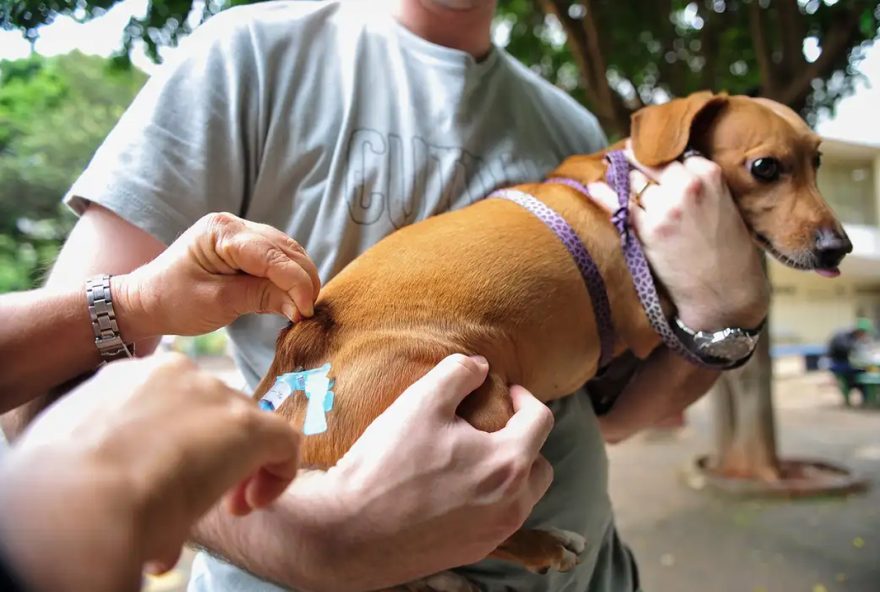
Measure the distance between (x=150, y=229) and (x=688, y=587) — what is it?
279 centimetres

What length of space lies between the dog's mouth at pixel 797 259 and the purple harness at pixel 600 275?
0.27m

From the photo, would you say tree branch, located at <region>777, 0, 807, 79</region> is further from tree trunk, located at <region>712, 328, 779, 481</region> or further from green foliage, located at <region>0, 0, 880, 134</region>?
tree trunk, located at <region>712, 328, 779, 481</region>

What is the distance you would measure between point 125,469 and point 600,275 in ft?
2.99

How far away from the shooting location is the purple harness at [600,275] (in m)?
1.08

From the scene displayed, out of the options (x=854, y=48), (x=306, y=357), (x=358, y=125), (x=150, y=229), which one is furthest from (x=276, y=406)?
(x=854, y=48)

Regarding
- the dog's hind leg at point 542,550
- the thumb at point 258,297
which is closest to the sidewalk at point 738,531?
the dog's hind leg at point 542,550

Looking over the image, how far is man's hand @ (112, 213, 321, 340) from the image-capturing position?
703mm

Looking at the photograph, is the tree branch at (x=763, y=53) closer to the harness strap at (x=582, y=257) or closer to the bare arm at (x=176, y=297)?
the harness strap at (x=582, y=257)

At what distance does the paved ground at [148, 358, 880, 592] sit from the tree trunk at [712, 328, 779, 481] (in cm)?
30

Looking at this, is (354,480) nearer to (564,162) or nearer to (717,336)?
(717,336)

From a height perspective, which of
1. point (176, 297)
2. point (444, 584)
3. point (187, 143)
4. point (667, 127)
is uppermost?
point (187, 143)

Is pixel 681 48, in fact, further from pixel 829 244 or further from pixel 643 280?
pixel 643 280

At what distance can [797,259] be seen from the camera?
1.16m

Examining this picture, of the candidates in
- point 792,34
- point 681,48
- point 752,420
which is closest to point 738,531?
point 752,420
